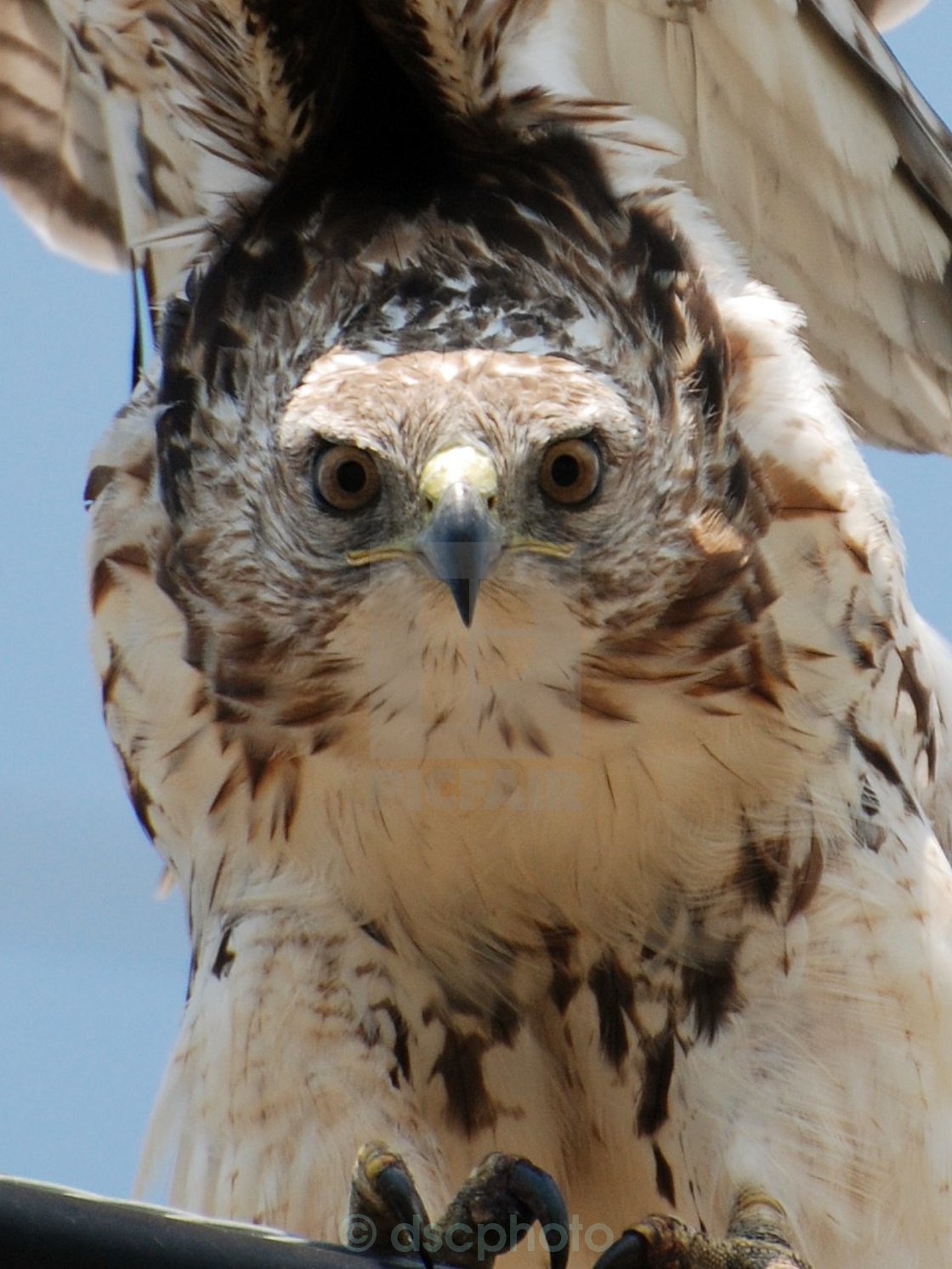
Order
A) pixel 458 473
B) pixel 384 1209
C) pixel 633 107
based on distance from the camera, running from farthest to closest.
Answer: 1. pixel 633 107
2. pixel 384 1209
3. pixel 458 473

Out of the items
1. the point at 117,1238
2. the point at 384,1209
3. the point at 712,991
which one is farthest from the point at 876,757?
the point at 117,1238

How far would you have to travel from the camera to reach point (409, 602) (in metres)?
3.48

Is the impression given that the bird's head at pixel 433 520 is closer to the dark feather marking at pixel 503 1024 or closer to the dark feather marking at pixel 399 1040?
the dark feather marking at pixel 399 1040

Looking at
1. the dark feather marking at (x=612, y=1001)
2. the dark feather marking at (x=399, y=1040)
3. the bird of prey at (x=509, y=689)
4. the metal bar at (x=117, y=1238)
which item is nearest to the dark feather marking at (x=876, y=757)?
the bird of prey at (x=509, y=689)

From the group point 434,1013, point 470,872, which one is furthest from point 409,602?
point 434,1013

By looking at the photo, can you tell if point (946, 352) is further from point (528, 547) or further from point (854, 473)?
point (528, 547)

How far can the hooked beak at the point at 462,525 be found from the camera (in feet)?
10.8

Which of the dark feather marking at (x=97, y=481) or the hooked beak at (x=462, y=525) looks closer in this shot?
the hooked beak at (x=462, y=525)

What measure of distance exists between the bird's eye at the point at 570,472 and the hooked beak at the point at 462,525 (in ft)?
0.47

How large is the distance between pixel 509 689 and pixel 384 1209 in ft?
2.78

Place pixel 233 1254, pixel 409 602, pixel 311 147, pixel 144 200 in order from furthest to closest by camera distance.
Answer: pixel 144 200 < pixel 311 147 < pixel 409 602 < pixel 233 1254

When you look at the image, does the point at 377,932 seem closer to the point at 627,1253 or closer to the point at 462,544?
the point at 627,1253

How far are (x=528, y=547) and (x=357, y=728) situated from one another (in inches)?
17.6

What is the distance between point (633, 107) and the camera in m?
4.27
